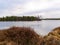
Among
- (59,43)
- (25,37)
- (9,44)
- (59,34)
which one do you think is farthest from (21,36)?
(59,34)

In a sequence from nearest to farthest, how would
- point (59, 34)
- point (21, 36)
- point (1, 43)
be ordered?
1. point (1, 43)
2. point (21, 36)
3. point (59, 34)

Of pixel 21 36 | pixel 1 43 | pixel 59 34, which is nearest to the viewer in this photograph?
pixel 1 43

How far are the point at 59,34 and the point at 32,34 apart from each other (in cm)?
274

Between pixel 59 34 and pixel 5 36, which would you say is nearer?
pixel 5 36

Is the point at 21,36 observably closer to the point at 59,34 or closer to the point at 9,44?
the point at 9,44

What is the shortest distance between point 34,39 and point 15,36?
4.56 ft

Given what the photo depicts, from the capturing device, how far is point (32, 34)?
1564cm

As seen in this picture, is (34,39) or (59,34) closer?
(34,39)

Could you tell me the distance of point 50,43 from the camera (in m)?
14.6

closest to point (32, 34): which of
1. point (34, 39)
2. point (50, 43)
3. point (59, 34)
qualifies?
point (34, 39)

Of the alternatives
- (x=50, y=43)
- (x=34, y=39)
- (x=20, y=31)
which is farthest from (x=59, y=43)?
(x=20, y=31)

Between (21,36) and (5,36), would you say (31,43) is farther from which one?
(5,36)

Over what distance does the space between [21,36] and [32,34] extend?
1.01 metres

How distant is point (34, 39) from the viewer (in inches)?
603
